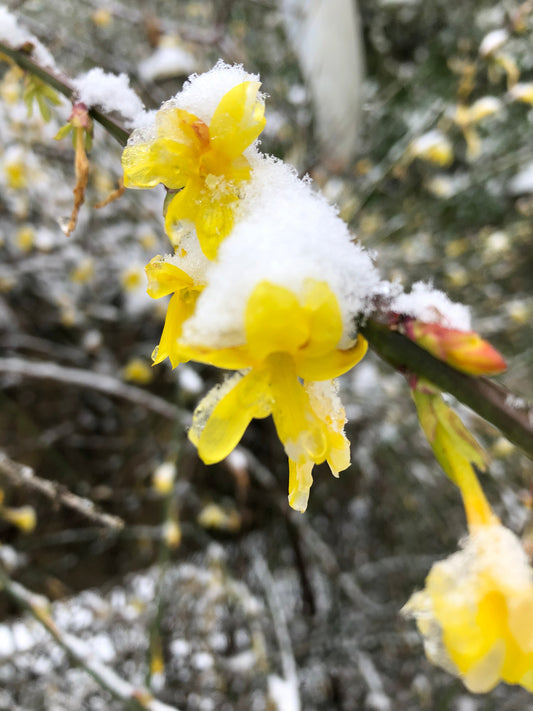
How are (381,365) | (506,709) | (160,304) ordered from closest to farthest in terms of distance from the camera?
1. (506,709)
2. (160,304)
3. (381,365)

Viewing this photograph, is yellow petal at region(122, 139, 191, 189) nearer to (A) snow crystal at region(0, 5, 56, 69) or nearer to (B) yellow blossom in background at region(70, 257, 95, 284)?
(A) snow crystal at region(0, 5, 56, 69)

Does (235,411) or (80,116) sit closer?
(235,411)

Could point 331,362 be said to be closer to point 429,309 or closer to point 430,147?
point 429,309

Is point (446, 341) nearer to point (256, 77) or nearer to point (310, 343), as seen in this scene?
point (310, 343)

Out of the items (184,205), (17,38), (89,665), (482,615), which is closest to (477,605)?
(482,615)

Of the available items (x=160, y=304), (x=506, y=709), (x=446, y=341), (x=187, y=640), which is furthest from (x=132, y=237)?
(x=506, y=709)
